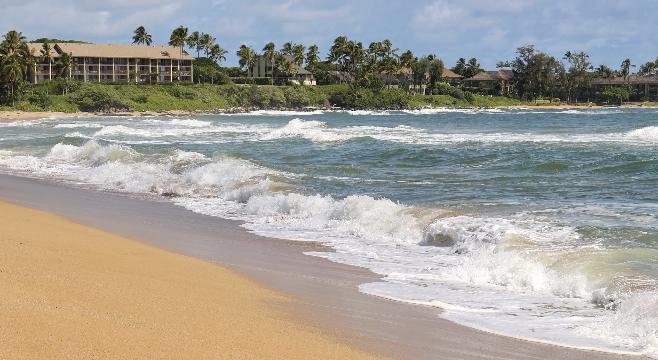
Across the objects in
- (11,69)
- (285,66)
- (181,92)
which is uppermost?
(285,66)

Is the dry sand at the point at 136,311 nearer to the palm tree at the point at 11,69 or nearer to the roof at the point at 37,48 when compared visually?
the palm tree at the point at 11,69

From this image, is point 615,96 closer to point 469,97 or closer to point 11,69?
point 469,97

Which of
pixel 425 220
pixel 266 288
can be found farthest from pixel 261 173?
pixel 266 288

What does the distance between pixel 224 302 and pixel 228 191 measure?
417 inches

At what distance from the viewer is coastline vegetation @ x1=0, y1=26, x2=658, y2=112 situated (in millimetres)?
100562

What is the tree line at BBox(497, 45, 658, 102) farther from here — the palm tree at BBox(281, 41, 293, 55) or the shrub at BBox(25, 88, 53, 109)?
the shrub at BBox(25, 88, 53, 109)

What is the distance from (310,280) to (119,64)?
12087cm

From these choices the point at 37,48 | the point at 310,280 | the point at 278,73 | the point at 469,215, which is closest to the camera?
the point at 310,280

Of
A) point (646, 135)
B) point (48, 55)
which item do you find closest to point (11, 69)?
point (48, 55)

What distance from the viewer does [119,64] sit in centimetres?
12344

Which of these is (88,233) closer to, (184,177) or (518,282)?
(518,282)

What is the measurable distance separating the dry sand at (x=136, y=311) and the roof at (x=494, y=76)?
521 feet

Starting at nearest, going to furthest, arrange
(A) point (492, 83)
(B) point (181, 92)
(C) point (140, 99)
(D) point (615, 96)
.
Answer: (C) point (140, 99), (B) point (181, 92), (D) point (615, 96), (A) point (492, 83)

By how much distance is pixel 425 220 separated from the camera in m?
12.5
